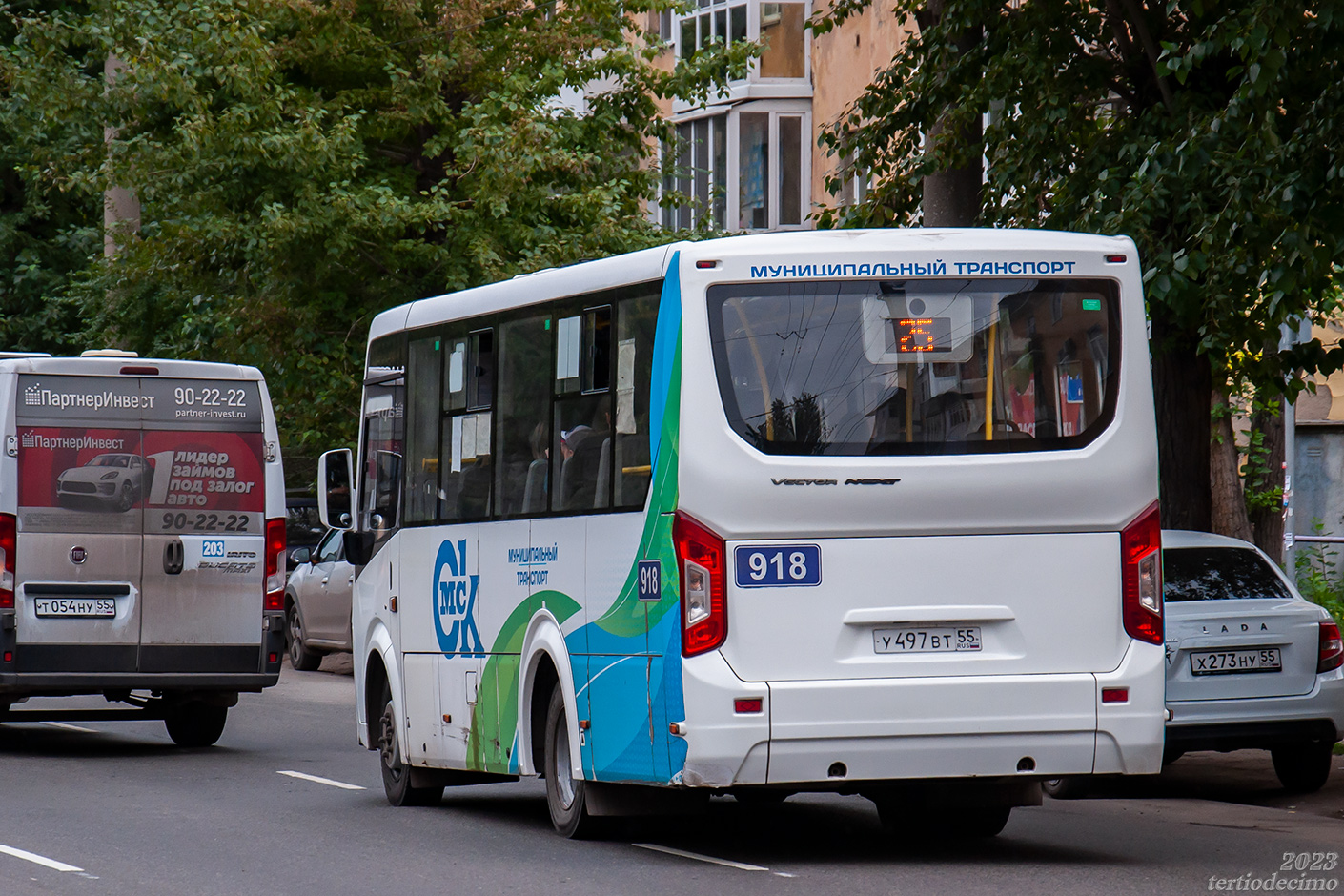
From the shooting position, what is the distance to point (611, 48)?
88.0ft

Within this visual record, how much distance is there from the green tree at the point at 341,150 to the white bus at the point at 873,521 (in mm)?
14565

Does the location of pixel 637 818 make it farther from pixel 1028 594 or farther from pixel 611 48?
pixel 611 48

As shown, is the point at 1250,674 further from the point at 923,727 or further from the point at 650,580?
the point at 650,580

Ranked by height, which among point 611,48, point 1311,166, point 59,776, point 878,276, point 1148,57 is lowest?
point 59,776

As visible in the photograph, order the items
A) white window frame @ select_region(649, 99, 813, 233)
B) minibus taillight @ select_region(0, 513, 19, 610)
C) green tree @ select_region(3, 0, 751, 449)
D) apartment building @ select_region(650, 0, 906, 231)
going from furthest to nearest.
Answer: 1. white window frame @ select_region(649, 99, 813, 233)
2. apartment building @ select_region(650, 0, 906, 231)
3. green tree @ select_region(3, 0, 751, 449)
4. minibus taillight @ select_region(0, 513, 19, 610)

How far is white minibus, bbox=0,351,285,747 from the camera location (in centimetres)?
1561

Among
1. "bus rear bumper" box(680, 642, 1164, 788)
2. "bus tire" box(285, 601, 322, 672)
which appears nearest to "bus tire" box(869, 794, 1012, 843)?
"bus rear bumper" box(680, 642, 1164, 788)

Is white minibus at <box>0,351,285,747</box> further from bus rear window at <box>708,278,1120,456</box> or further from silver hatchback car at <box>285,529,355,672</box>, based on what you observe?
Answer: bus rear window at <box>708,278,1120,456</box>

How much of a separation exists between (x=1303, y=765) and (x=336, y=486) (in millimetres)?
6224

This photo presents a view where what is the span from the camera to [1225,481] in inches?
989

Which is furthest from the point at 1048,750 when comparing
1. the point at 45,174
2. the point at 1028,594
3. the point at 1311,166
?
the point at 45,174

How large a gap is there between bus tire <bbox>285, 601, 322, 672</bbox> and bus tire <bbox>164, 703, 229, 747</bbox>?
28.8ft

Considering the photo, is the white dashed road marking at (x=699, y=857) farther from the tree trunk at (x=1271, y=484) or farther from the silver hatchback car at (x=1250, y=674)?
the tree trunk at (x=1271, y=484)

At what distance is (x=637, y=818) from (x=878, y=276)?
3.10 metres
